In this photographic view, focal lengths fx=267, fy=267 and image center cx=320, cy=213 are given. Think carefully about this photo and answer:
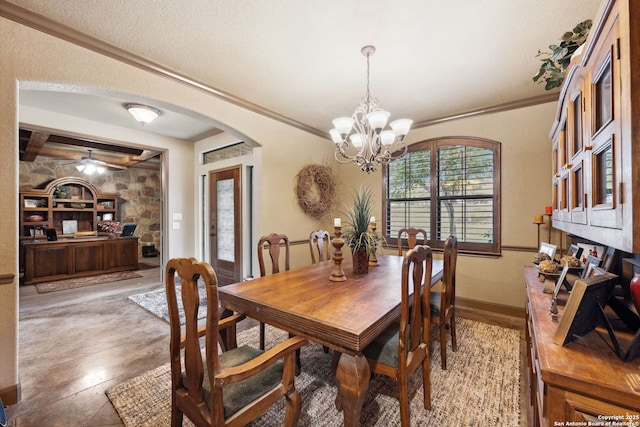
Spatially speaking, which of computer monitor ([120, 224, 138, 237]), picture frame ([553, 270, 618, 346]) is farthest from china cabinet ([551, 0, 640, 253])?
computer monitor ([120, 224, 138, 237])

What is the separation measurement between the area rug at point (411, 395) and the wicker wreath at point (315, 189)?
85.1 inches

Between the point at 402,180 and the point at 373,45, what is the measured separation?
2277 mm

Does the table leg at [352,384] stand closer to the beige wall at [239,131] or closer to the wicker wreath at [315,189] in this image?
the beige wall at [239,131]

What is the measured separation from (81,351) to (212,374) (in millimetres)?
2403

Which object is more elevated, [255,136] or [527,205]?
[255,136]

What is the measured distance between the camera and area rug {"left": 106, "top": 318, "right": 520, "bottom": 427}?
5.41 feet

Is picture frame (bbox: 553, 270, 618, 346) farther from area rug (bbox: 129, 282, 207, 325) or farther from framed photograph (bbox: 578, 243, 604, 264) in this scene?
area rug (bbox: 129, 282, 207, 325)

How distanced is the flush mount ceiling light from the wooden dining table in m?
2.83

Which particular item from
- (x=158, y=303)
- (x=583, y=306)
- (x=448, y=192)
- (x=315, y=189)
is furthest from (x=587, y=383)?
(x=158, y=303)

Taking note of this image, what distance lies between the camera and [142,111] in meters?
3.38

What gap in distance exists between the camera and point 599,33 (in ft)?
3.43

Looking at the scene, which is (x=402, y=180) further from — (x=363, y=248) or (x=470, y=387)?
(x=470, y=387)

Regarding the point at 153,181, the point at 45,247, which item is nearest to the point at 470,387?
the point at 45,247

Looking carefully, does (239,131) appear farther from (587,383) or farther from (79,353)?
(587,383)
